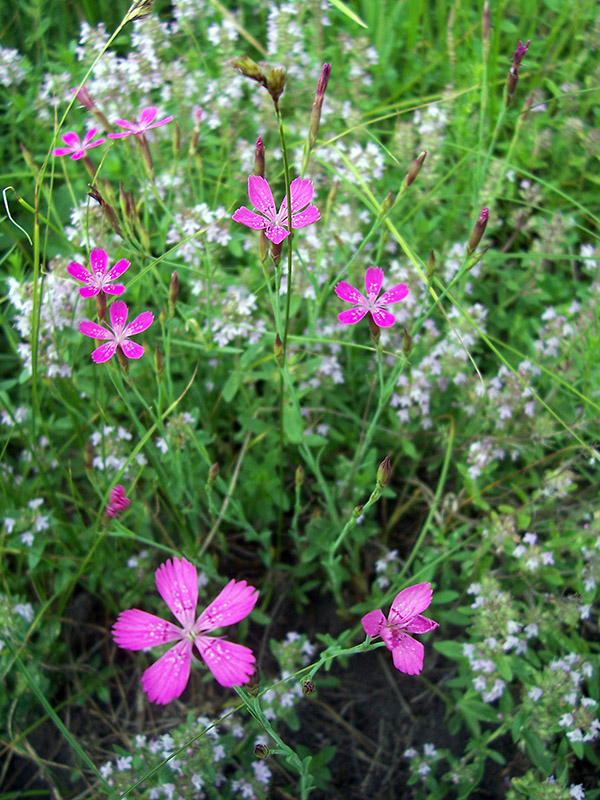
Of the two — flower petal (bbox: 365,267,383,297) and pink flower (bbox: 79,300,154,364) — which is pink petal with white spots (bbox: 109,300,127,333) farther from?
flower petal (bbox: 365,267,383,297)

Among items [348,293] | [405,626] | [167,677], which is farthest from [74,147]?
[405,626]

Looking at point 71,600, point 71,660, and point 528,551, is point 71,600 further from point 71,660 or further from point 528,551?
point 528,551

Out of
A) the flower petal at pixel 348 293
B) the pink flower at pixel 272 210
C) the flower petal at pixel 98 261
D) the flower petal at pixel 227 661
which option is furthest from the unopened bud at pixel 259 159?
the flower petal at pixel 227 661

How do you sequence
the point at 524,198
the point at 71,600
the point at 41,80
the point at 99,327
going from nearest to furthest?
the point at 99,327 < the point at 71,600 < the point at 524,198 < the point at 41,80

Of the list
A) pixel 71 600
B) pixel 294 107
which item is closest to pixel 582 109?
pixel 294 107

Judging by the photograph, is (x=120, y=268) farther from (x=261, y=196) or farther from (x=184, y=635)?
(x=184, y=635)

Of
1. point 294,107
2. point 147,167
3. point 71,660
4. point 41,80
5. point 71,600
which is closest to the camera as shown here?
point 147,167
